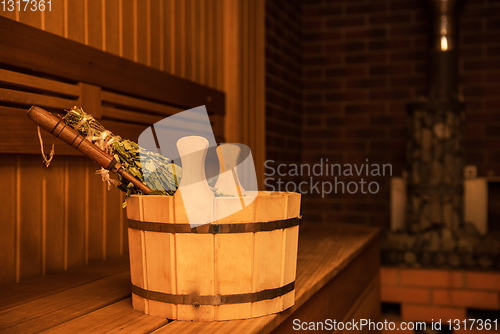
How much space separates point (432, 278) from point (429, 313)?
208 mm

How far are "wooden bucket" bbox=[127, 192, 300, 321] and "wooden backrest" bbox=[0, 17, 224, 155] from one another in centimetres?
51

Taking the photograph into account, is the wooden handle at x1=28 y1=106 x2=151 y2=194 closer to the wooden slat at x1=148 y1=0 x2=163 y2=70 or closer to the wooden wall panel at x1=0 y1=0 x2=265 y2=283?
the wooden wall panel at x1=0 y1=0 x2=265 y2=283

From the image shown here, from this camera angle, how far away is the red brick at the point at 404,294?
2994 millimetres

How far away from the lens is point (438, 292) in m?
2.97

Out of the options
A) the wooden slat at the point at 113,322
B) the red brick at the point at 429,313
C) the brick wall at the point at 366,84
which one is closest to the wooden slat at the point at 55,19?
the wooden slat at the point at 113,322

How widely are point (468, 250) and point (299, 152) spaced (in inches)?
57.8

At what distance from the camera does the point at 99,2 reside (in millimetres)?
1778

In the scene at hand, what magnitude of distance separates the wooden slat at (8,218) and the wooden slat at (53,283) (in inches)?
1.9

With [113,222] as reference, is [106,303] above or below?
below

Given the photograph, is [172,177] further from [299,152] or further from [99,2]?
[299,152]

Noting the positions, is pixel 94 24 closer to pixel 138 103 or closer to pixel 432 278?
pixel 138 103

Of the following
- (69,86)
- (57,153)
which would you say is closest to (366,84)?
(69,86)

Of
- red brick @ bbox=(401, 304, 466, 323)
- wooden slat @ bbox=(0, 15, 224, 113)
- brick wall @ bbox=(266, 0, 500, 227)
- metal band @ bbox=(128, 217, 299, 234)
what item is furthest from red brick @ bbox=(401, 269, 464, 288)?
metal band @ bbox=(128, 217, 299, 234)

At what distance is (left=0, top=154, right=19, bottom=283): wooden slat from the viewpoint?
1450 millimetres
